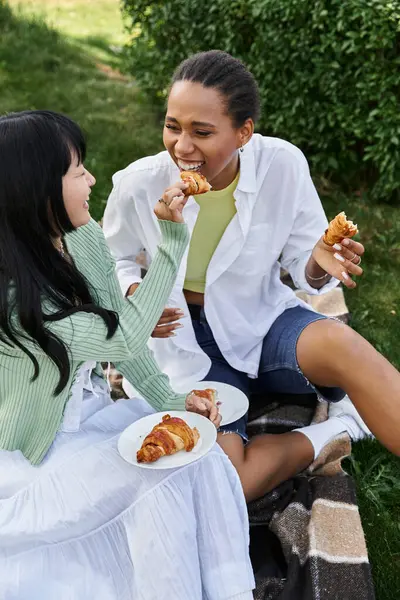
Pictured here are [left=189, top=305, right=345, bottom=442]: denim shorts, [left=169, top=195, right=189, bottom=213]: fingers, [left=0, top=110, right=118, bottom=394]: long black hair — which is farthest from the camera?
[left=189, top=305, right=345, bottom=442]: denim shorts

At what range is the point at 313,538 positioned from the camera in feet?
8.56

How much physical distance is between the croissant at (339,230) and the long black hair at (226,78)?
536mm

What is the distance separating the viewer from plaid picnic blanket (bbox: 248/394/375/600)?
8.13ft

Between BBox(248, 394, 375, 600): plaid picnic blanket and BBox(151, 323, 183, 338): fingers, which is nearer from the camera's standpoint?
BBox(248, 394, 375, 600): plaid picnic blanket

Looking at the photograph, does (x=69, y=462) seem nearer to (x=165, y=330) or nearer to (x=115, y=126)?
(x=165, y=330)

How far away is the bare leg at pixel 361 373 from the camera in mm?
2660

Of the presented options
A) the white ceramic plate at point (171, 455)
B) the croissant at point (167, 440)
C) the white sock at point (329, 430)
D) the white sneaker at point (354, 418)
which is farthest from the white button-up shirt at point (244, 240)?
the croissant at point (167, 440)

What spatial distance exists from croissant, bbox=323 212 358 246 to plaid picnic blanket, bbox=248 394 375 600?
856mm

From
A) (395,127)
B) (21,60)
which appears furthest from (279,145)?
(21,60)

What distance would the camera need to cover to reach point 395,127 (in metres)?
5.03

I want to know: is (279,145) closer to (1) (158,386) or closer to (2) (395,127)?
(1) (158,386)

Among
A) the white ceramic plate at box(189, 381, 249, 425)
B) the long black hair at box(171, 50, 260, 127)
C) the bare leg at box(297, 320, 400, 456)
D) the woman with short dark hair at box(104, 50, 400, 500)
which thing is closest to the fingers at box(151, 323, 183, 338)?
the woman with short dark hair at box(104, 50, 400, 500)

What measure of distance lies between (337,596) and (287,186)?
5.07ft

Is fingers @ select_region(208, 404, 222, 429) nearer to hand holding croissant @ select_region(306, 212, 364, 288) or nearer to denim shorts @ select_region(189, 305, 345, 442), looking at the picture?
denim shorts @ select_region(189, 305, 345, 442)
